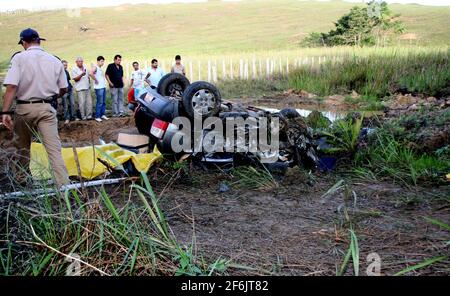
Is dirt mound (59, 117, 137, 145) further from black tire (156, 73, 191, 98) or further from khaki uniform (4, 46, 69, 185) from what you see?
khaki uniform (4, 46, 69, 185)

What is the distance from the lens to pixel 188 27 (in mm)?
63969

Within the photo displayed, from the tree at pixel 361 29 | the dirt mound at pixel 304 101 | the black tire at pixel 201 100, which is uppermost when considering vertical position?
the black tire at pixel 201 100

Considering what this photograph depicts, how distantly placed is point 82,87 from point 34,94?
23.8 feet

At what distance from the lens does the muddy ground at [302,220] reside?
3.75 m

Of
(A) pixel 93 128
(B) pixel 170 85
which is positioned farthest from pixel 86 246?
(A) pixel 93 128

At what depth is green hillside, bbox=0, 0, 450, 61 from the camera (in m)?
50.3

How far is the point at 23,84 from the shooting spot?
5.68 metres

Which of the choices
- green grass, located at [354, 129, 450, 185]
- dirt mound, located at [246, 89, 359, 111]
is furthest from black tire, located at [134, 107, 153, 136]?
dirt mound, located at [246, 89, 359, 111]

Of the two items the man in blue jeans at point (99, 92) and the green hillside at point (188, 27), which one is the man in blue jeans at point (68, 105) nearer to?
the man in blue jeans at point (99, 92)

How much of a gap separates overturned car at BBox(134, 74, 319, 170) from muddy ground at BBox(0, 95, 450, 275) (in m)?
0.29

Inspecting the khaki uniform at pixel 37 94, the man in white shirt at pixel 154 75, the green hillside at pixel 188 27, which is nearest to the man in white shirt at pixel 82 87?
the man in white shirt at pixel 154 75

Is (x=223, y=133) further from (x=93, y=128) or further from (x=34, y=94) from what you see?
(x=93, y=128)

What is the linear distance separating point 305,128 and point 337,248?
121 inches

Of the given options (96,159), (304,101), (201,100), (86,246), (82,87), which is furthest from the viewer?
(304,101)
